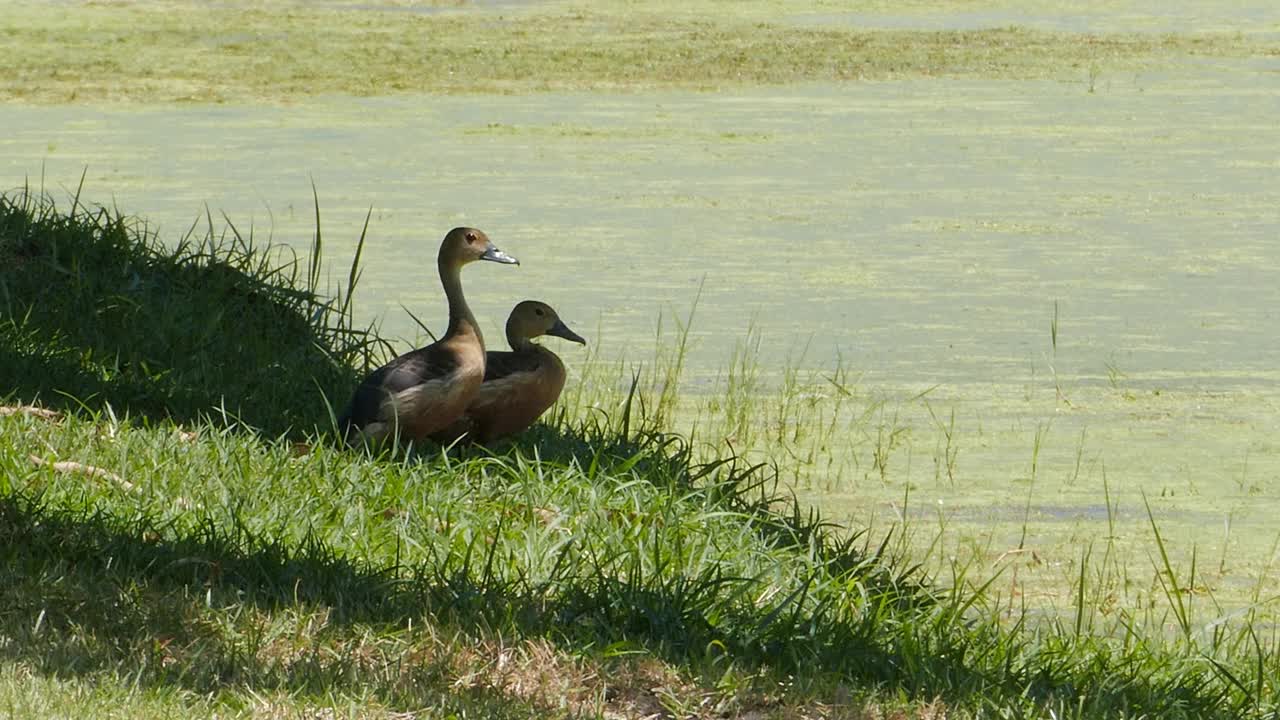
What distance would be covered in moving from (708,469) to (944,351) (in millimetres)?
2559

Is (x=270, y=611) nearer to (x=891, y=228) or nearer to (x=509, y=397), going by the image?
(x=509, y=397)

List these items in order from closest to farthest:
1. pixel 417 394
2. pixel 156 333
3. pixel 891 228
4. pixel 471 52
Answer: pixel 417 394 < pixel 156 333 < pixel 891 228 < pixel 471 52

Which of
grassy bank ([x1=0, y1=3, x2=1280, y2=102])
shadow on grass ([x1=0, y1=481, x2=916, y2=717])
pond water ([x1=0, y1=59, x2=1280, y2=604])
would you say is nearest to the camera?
shadow on grass ([x1=0, y1=481, x2=916, y2=717])

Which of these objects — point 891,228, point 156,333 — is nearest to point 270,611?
point 156,333

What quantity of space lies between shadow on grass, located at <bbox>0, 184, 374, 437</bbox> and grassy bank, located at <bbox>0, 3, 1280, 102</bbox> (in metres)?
7.99

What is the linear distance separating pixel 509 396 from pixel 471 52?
1246 centimetres

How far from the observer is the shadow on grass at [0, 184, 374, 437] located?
5.24 m

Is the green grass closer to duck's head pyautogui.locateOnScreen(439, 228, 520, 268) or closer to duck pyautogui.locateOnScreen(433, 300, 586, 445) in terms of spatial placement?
duck pyautogui.locateOnScreen(433, 300, 586, 445)

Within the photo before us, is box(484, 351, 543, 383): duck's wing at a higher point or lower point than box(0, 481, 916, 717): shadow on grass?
higher

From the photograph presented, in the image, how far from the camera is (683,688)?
127 inches

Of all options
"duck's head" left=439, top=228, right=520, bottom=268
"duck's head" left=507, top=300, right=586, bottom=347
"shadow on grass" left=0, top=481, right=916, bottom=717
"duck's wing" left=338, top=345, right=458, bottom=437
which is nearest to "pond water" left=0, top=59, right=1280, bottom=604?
"duck's head" left=507, top=300, right=586, bottom=347

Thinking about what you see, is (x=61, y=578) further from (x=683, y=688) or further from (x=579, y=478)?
(x=579, y=478)

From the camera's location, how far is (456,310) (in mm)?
4969

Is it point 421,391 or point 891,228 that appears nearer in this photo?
point 421,391
